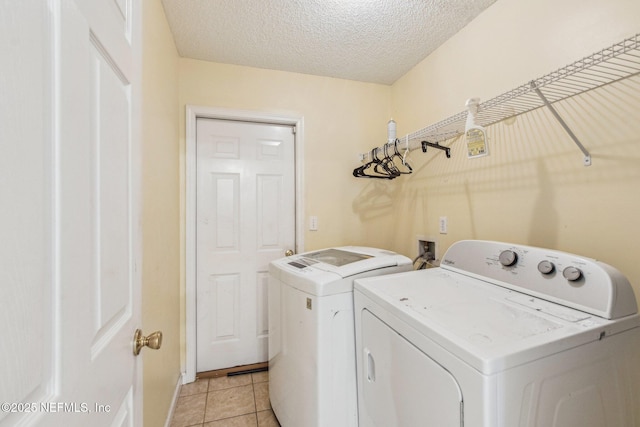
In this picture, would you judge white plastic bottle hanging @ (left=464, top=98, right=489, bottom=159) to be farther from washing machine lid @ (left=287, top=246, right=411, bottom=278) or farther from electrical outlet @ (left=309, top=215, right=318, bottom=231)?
electrical outlet @ (left=309, top=215, right=318, bottom=231)

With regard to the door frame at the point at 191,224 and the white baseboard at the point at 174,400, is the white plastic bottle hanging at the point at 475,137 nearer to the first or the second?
the door frame at the point at 191,224

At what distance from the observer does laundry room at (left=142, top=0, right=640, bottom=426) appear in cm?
102

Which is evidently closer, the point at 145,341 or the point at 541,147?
the point at 145,341

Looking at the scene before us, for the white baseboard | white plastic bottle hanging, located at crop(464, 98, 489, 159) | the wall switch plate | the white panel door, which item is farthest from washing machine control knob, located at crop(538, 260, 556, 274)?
the white baseboard

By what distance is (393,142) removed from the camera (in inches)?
68.7

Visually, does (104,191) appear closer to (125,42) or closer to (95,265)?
(95,265)

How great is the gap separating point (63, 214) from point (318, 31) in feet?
5.90

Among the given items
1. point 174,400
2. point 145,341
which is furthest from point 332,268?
point 174,400

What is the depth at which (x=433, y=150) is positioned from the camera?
1903 millimetres

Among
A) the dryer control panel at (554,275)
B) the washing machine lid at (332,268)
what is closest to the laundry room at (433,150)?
the dryer control panel at (554,275)

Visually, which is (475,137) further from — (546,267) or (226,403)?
(226,403)

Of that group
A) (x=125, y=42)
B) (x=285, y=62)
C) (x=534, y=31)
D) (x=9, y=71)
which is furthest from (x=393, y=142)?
(x=9, y=71)

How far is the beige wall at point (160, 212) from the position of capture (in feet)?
3.90

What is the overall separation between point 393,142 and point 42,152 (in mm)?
1692
